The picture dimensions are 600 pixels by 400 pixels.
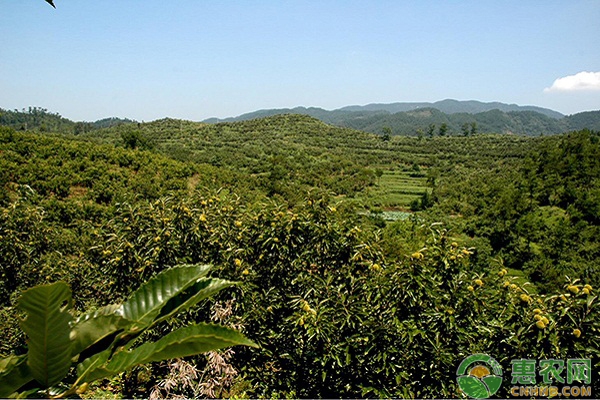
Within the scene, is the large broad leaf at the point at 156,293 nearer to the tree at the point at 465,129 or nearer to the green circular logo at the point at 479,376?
the green circular logo at the point at 479,376

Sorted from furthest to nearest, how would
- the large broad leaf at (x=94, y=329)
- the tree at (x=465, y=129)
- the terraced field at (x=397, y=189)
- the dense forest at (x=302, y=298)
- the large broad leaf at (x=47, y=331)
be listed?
the tree at (x=465, y=129), the terraced field at (x=397, y=189), the dense forest at (x=302, y=298), the large broad leaf at (x=94, y=329), the large broad leaf at (x=47, y=331)

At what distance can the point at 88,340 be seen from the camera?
2.29 feet

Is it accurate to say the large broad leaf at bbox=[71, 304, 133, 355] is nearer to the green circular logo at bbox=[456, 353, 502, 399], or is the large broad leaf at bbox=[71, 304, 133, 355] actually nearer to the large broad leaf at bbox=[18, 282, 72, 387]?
the large broad leaf at bbox=[18, 282, 72, 387]

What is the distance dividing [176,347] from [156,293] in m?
0.23

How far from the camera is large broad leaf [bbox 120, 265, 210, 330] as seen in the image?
788 millimetres

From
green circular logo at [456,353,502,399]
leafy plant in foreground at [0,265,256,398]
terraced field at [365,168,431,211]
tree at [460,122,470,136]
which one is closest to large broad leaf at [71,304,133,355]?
leafy plant in foreground at [0,265,256,398]

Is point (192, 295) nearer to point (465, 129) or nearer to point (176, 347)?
point (176, 347)

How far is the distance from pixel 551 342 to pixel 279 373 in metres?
3.15

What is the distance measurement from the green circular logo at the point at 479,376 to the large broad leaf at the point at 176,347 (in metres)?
3.47

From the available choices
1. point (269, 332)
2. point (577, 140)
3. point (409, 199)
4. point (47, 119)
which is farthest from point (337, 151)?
point (47, 119)

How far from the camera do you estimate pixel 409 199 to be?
52.1m

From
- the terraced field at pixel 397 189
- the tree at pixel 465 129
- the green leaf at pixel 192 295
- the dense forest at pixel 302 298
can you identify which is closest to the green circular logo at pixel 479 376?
the dense forest at pixel 302 298

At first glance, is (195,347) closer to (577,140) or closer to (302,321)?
(302,321)

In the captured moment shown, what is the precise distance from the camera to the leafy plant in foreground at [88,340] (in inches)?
22.8
